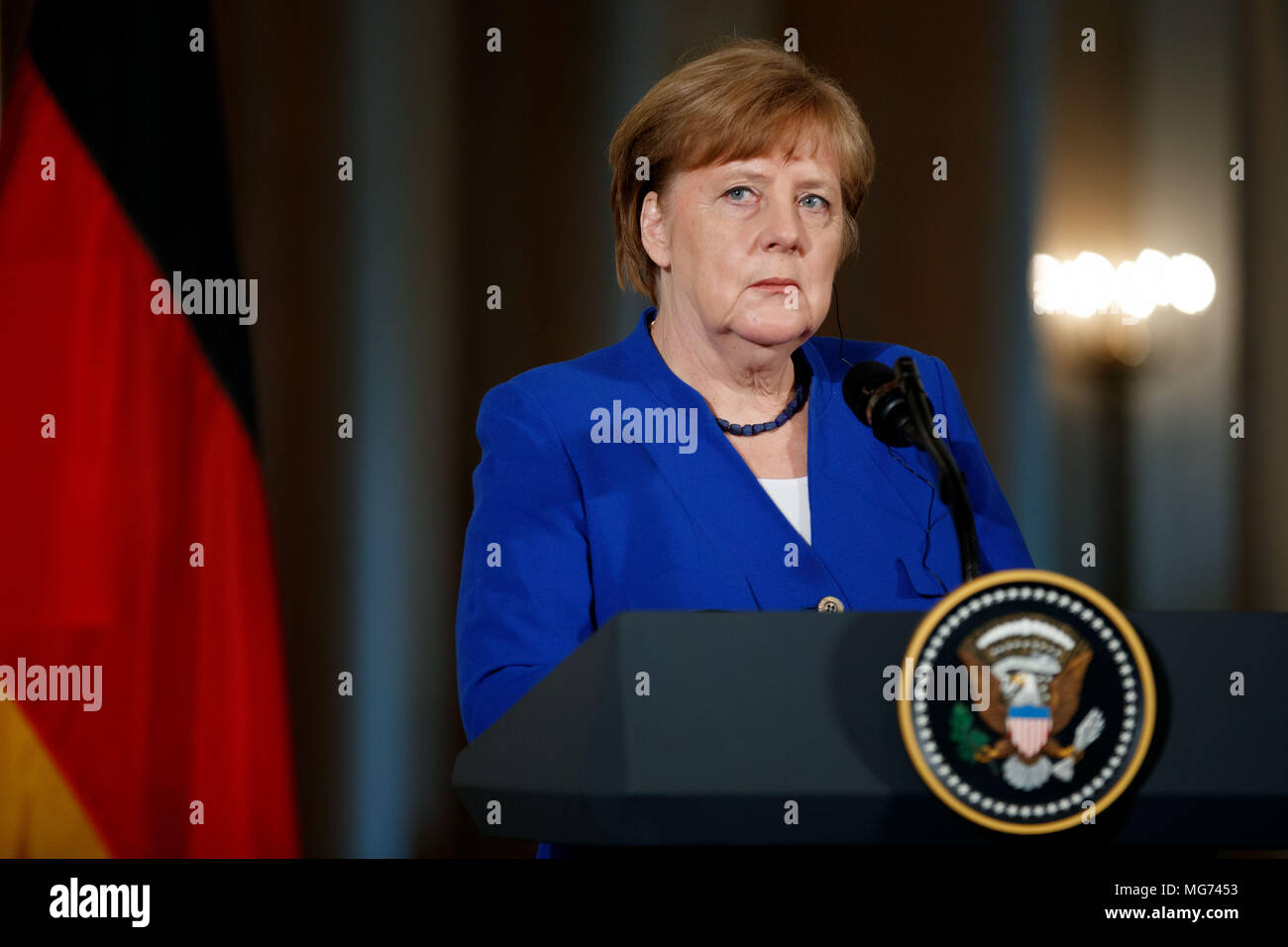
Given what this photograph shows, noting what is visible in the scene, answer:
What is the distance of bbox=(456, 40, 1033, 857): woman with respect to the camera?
115 centimetres

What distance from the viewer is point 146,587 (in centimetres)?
218

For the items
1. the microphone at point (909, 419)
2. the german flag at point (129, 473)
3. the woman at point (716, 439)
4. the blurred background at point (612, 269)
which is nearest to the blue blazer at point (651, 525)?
the woman at point (716, 439)

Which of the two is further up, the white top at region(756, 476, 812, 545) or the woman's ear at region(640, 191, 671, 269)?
the woman's ear at region(640, 191, 671, 269)

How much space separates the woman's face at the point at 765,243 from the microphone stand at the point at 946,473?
0.45 m

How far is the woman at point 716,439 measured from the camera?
Answer: 1148 mm

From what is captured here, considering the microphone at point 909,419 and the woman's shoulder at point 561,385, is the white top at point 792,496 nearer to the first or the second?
the woman's shoulder at point 561,385

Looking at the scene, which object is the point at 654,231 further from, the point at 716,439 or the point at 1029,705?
the point at 1029,705

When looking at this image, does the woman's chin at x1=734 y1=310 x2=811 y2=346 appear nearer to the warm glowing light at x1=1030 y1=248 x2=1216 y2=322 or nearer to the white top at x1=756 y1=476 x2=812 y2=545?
the white top at x1=756 y1=476 x2=812 y2=545

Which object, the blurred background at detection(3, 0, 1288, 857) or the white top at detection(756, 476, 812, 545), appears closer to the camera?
the white top at detection(756, 476, 812, 545)

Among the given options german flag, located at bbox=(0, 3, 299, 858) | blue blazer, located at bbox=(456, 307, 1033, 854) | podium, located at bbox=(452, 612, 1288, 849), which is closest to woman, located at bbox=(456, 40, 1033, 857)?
blue blazer, located at bbox=(456, 307, 1033, 854)

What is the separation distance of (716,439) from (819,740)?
0.63 meters

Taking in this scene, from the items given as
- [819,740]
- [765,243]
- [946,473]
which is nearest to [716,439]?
[765,243]

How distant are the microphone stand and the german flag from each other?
1573mm

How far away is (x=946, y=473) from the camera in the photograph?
825 millimetres
